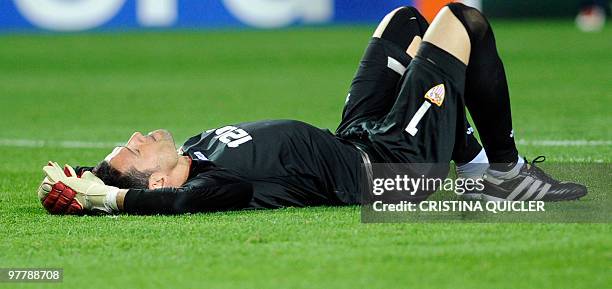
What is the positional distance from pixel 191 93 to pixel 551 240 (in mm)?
9091

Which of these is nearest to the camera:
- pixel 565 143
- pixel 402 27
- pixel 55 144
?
pixel 402 27

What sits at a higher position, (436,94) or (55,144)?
(436,94)

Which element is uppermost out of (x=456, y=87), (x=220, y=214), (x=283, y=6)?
(x=456, y=87)

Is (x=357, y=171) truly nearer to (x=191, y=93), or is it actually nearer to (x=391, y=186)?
(x=391, y=186)

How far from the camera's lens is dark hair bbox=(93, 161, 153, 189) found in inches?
210

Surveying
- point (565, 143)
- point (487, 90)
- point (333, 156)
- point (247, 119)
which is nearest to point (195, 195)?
point (333, 156)

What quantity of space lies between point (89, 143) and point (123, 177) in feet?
12.1

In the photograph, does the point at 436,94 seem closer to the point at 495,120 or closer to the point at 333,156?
the point at 495,120

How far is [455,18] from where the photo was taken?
5395 millimetres

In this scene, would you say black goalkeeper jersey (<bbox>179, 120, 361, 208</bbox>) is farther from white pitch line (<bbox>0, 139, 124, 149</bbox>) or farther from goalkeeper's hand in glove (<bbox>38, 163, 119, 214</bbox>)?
white pitch line (<bbox>0, 139, 124, 149</bbox>)

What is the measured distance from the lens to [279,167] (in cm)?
542

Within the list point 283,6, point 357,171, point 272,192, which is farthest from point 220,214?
point 283,6

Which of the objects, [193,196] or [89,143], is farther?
[89,143]
